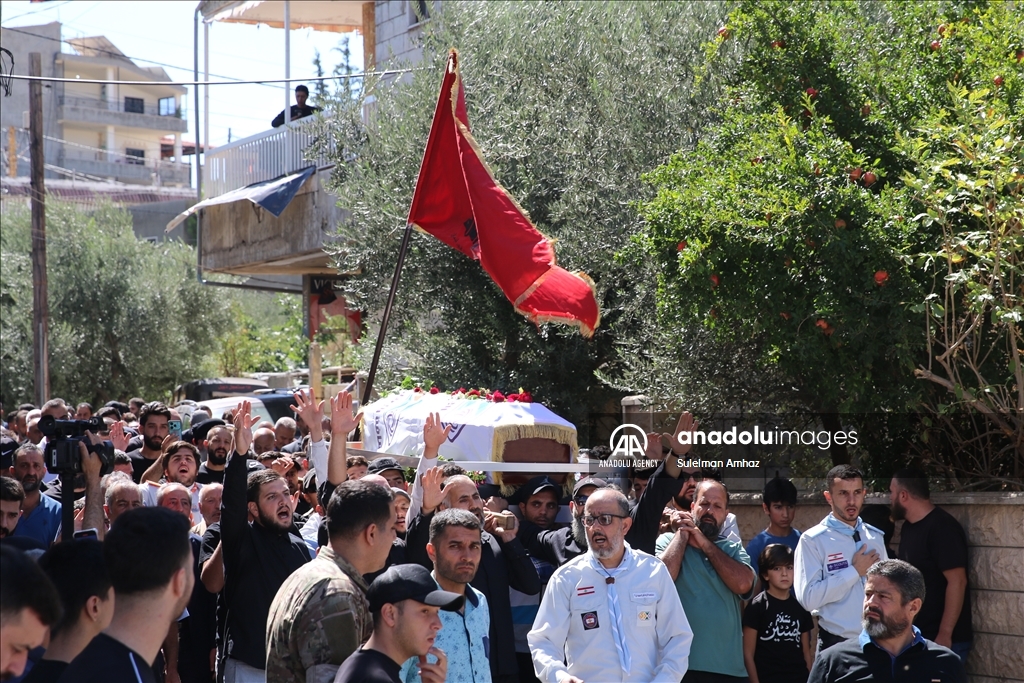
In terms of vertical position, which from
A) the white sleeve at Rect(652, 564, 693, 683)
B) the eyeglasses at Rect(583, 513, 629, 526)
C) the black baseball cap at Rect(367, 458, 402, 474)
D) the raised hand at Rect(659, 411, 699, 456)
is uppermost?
the raised hand at Rect(659, 411, 699, 456)

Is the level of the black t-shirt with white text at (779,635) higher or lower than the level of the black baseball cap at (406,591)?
lower

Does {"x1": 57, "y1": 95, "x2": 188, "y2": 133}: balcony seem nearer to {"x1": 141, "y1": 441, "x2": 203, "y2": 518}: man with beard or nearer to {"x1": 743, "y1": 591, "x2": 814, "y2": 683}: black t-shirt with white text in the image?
{"x1": 141, "y1": 441, "x2": 203, "y2": 518}: man with beard

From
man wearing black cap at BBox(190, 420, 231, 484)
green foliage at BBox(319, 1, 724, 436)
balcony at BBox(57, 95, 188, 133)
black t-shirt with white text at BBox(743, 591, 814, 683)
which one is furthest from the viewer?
balcony at BBox(57, 95, 188, 133)

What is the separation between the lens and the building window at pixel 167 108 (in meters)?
70.8

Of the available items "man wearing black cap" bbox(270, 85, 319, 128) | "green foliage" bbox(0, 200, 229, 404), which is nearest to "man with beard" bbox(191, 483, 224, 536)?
"man wearing black cap" bbox(270, 85, 319, 128)

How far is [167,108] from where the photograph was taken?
71.2 metres

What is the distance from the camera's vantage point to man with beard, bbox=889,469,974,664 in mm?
7273

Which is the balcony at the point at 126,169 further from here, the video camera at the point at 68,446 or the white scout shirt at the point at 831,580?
the white scout shirt at the point at 831,580

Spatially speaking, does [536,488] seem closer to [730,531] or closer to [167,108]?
[730,531]

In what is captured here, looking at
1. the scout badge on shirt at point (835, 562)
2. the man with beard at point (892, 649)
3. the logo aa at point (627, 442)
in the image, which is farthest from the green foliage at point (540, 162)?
the man with beard at point (892, 649)

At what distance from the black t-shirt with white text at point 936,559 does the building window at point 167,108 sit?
227 ft

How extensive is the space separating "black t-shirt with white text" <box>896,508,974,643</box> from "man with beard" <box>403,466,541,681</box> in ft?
8.84

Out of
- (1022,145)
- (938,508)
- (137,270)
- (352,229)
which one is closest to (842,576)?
(938,508)

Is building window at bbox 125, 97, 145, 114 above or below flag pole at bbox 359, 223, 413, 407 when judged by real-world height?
above
